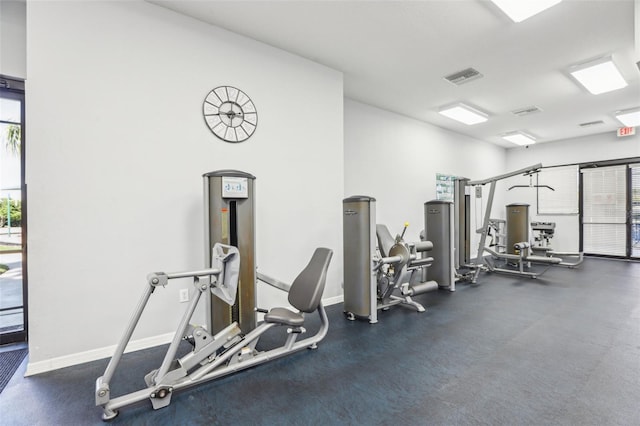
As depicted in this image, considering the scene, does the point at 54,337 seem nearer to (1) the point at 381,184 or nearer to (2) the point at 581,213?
(1) the point at 381,184

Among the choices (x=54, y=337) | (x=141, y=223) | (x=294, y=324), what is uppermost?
(x=141, y=223)

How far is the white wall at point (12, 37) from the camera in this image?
8.04 feet

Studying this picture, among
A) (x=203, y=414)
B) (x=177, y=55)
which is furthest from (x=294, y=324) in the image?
(x=177, y=55)

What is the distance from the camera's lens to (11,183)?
265cm

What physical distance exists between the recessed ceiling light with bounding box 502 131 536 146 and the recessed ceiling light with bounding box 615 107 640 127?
161 centimetres

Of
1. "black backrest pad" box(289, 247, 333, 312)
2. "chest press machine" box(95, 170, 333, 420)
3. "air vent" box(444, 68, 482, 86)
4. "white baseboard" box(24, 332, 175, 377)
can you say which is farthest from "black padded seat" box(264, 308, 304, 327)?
"air vent" box(444, 68, 482, 86)

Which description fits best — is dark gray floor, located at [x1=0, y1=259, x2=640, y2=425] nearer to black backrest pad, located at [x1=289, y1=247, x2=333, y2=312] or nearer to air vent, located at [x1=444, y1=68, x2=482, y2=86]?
black backrest pad, located at [x1=289, y1=247, x2=333, y2=312]

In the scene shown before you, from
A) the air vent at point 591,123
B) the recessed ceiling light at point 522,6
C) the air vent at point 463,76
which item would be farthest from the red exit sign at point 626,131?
the recessed ceiling light at point 522,6

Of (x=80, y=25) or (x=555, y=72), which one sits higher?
A: (x=555, y=72)

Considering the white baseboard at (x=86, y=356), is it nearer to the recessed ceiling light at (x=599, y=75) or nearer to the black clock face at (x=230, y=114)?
the black clock face at (x=230, y=114)

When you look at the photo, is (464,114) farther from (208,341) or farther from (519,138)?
(208,341)

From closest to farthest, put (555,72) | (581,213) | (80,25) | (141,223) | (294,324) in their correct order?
(294,324) → (80,25) → (141,223) → (555,72) → (581,213)

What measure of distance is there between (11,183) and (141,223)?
4.27ft

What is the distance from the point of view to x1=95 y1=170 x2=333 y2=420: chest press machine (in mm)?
1750
